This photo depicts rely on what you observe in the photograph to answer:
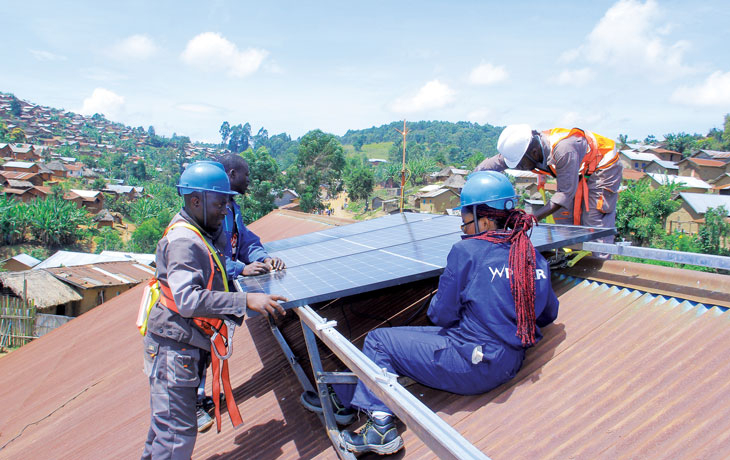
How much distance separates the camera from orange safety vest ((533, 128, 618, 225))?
4.68 m

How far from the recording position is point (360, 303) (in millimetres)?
5027

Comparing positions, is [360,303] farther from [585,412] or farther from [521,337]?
[585,412]

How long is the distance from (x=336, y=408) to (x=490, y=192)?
1806 mm

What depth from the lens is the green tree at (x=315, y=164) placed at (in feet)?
186

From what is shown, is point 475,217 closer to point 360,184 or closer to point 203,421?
point 203,421

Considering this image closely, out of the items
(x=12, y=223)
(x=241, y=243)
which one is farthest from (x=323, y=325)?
(x=12, y=223)

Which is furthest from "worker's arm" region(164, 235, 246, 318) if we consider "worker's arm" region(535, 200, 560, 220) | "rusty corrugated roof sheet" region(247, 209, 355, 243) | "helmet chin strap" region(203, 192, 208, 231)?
"rusty corrugated roof sheet" region(247, 209, 355, 243)

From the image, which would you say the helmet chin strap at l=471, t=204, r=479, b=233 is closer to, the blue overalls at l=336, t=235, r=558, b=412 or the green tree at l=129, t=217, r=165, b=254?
the blue overalls at l=336, t=235, r=558, b=412

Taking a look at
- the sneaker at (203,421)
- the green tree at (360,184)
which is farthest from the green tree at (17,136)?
the sneaker at (203,421)

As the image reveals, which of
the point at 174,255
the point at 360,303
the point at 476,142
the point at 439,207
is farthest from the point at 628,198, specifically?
the point at 476,142

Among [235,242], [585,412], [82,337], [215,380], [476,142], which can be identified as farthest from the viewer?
[476,142]

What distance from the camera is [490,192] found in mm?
2971

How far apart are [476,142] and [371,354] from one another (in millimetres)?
197599

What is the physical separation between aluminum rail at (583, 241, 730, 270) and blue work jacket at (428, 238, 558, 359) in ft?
2.96
